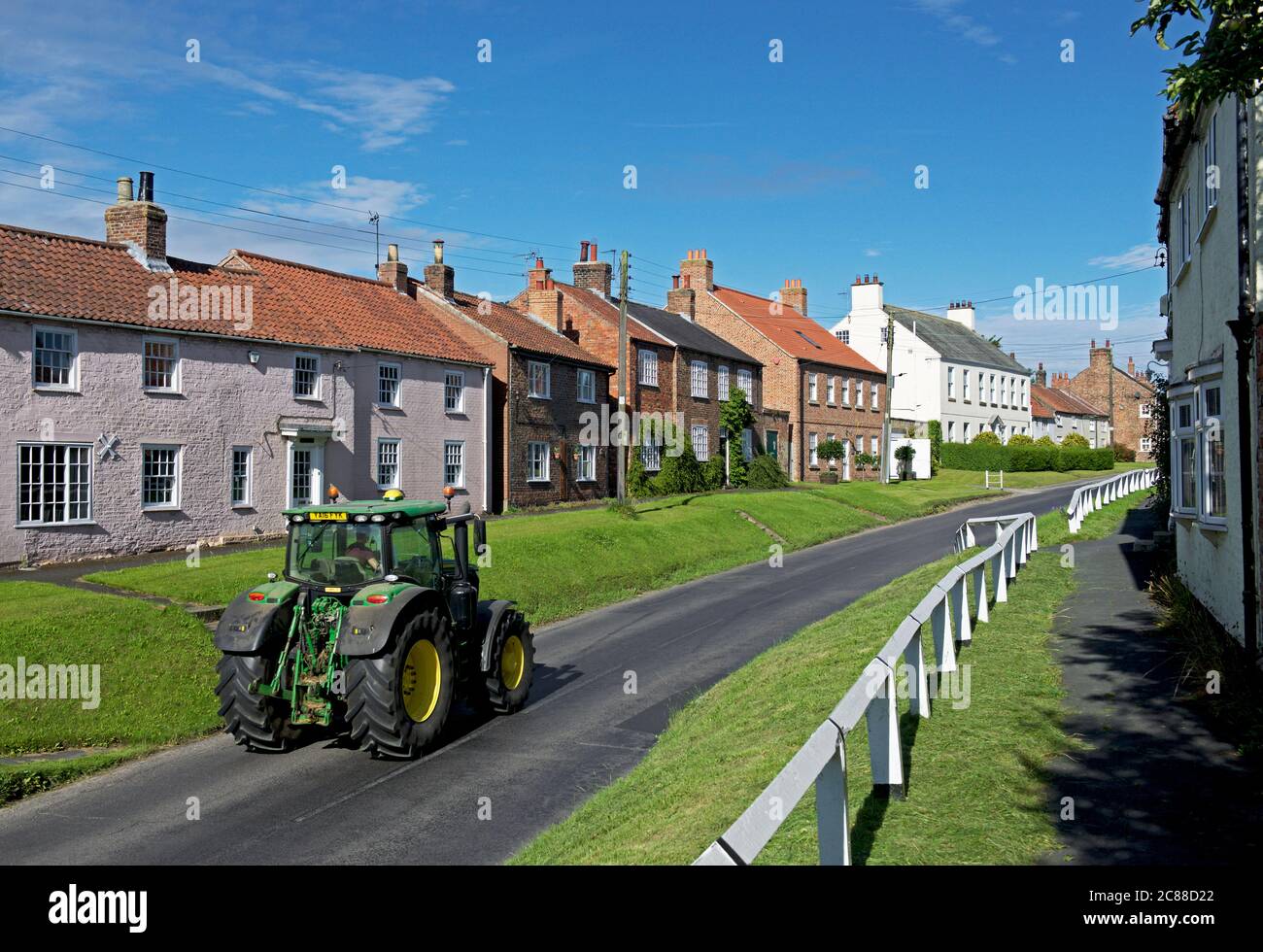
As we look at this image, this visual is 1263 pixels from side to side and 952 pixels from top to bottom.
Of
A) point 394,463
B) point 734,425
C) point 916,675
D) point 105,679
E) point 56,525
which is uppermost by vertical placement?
point 734,425

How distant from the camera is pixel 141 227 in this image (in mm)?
26484

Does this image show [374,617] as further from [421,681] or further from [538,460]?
[538,460]

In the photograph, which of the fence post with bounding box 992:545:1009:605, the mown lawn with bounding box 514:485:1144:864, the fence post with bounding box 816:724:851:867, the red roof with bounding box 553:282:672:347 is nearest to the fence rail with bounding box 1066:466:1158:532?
the fence post with bounding box 992:545:1009:605

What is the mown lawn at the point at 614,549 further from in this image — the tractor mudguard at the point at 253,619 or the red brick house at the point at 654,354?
the tractor mudguard at the point at 253,619

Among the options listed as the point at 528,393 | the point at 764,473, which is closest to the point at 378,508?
the point at 528,393

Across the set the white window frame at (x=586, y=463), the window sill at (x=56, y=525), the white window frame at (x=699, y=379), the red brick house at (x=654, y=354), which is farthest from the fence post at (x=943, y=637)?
the white window frame at (x=699, y=379)

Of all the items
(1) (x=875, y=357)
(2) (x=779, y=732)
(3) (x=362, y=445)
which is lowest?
(2) (x=779, y=732)

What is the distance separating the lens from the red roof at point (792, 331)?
5622 cm

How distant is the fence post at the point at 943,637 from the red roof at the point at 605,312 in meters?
34.1

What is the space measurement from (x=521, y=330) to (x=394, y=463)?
927 cm

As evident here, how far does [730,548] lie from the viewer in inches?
1190
